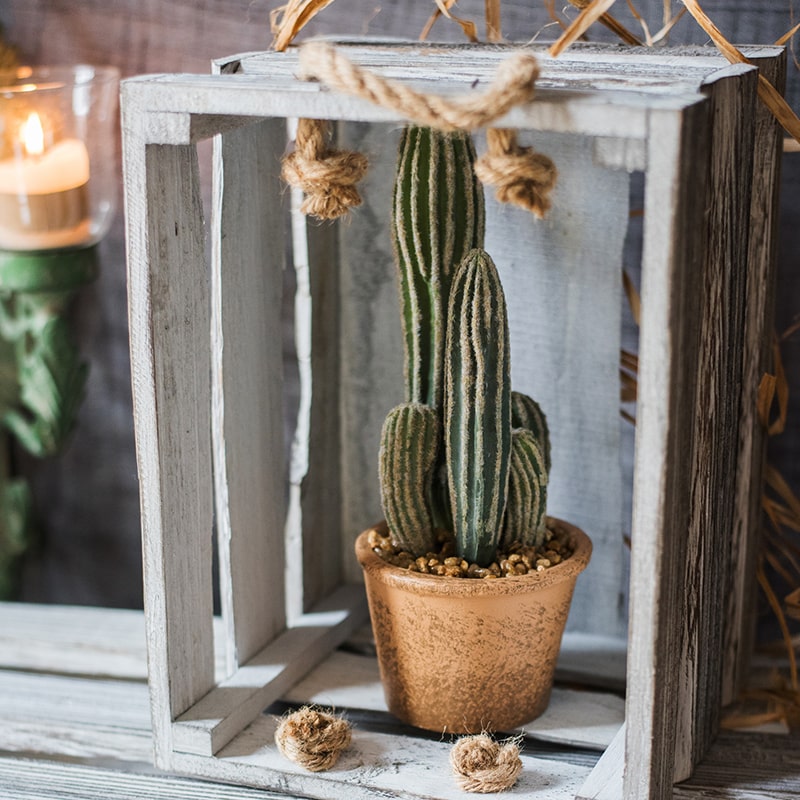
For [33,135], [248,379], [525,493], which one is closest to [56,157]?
[33,135]

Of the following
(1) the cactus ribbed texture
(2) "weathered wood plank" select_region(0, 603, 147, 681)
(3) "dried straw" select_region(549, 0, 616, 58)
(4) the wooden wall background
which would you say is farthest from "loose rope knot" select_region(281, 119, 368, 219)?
(2) "weathered wood plank" select_region(0, 603, 147, 681)

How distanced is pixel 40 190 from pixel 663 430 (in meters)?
0.60

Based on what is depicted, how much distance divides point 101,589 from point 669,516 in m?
0.75

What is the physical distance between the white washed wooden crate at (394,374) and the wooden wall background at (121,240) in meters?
0.11

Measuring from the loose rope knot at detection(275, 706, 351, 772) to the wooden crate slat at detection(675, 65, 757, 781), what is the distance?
0.78ft

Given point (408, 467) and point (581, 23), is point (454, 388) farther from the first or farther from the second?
point (581, 23)

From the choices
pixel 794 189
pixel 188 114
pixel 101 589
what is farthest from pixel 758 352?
pixel 101 589

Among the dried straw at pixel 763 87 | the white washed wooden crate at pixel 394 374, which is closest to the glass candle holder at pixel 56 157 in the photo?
the white washed wooden crate at pixel 394 374

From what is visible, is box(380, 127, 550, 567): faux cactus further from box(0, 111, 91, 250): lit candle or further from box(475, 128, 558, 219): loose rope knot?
box(0, 111, 91, 250): lit candle

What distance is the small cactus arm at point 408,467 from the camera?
2.84 feet

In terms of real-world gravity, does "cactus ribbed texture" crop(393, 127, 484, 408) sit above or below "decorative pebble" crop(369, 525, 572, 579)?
above

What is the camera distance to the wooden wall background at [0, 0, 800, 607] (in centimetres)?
99

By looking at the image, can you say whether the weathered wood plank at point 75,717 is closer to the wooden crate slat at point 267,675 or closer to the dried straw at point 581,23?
the wooden crate slat at point 267,675

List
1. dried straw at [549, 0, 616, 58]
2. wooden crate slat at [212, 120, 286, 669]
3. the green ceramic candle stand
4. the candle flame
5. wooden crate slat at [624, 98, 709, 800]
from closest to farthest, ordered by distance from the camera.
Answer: wooden crate slat at [624, 98, 709, 800] < dried straw at [549, 0, 616, 58] < wooden crate slat at [212, 120, 286, 669] < the candle flame < the green ceramic candle stand
